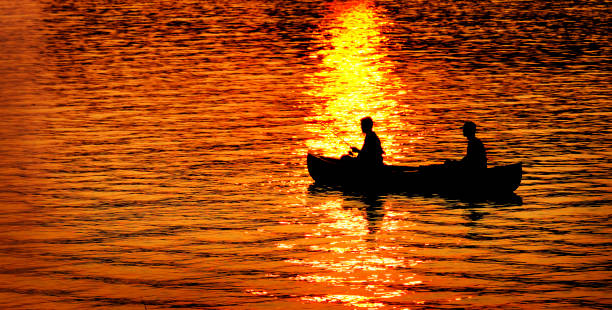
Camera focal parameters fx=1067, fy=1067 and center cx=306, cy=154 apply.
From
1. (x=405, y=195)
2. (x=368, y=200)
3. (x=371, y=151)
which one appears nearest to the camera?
(x=371, y=151)

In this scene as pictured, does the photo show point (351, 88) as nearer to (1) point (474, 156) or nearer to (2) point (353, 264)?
Answer: (1) point (474, 156)

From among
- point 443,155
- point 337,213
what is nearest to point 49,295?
point 337,213

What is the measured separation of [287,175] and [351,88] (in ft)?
63.6

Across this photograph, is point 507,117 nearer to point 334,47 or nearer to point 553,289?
point 553,289

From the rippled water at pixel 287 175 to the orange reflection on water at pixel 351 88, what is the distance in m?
0.21

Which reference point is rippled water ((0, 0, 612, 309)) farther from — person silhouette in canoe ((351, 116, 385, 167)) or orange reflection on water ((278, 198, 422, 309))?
person silhouette in canoe ((351, 116, 385, 167))

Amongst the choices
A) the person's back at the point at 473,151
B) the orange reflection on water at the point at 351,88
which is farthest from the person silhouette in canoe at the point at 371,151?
the orange reflection on water at the point at 351,88

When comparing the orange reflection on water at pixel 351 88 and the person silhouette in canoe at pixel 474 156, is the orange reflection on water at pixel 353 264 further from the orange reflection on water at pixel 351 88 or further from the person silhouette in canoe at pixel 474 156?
the orange reflection on water at pixel 351 88

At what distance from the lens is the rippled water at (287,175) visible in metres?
19.7

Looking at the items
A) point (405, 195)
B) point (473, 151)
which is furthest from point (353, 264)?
point (405, 195)

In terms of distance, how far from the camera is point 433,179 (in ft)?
86.1

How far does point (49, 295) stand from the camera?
62.5 ft

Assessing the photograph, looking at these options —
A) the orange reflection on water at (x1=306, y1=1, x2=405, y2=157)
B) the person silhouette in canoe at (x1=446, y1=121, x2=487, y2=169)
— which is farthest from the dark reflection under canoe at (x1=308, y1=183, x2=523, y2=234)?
the orange reflection on water at (x1=306, y1=1, x2=405, y2=157)

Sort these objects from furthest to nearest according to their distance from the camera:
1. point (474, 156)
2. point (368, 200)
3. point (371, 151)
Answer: point (368, 200) < point (371, 151) < point (474, 156)
